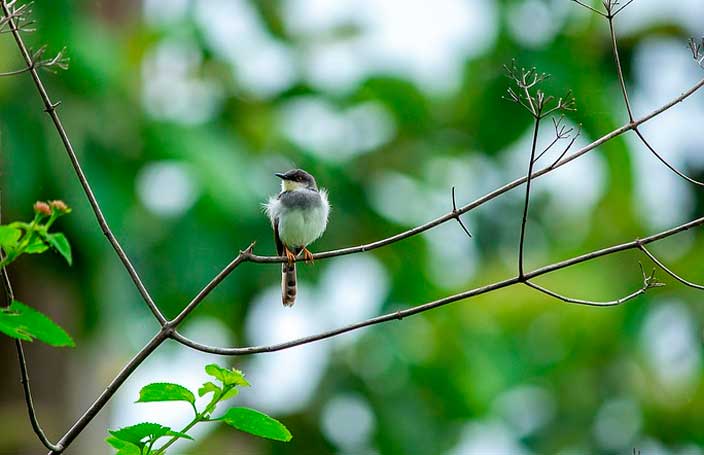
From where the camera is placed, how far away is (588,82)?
12320 millimetres

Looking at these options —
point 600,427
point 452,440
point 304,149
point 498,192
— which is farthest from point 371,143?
point 498,192

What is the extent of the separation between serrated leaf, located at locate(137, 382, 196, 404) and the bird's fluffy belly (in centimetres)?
313

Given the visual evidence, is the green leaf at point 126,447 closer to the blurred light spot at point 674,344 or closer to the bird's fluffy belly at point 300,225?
the bird's fluffy belly at point 300,225

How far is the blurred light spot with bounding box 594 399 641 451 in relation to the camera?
14.3 m

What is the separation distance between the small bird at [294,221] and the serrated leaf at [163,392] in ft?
9.49

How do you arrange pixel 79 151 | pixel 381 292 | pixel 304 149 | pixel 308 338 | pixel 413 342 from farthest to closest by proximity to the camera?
pixel 413 342 → pixel 381 292 → pixel 304 149 → pixel 79 151 → pixel 308 338

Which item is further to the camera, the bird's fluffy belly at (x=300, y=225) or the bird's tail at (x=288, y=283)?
the bird's fluffy belly at (x=300, y=225)

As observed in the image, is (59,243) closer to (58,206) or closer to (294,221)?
(58,206)

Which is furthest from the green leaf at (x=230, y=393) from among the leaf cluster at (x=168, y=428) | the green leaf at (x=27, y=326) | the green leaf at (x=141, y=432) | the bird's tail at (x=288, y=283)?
the bird's tail at (x=288, y=283)

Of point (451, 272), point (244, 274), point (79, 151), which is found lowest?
point (79, 151)

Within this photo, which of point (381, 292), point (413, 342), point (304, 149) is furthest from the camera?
point (413, 342)

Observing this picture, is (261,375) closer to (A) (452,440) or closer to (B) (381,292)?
(B) (381,292)

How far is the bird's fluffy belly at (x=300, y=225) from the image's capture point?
5.23m

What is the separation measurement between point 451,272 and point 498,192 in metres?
12.3
